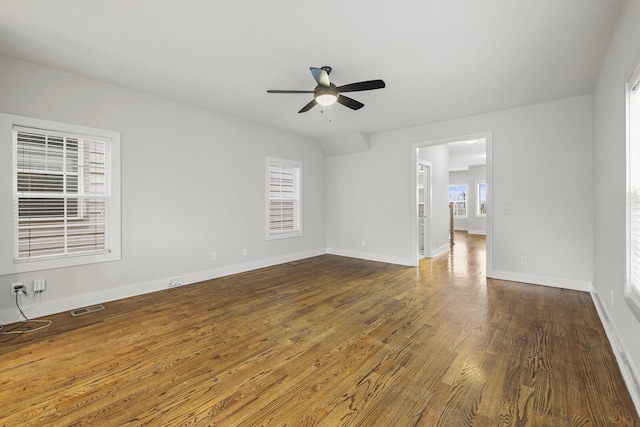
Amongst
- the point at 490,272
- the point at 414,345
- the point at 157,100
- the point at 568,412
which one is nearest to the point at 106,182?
the point at 157,100

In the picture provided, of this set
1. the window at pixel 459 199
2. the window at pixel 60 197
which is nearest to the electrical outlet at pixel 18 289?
the window at pixel 60 197

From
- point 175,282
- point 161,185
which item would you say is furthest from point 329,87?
point 175,282

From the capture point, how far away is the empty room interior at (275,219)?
195 centimetres

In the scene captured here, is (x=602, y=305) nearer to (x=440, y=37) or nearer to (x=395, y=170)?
(x=440, y=37)

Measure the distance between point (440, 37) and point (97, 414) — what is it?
379 cm

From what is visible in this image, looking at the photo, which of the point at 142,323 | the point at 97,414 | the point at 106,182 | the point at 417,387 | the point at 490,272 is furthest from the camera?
the point at 490,272

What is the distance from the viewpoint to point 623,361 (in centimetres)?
210

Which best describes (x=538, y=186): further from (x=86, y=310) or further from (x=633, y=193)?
(x=86, y=310)

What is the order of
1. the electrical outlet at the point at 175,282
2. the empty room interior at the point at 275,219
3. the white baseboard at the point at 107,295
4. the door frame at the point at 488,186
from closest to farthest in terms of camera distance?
the empty room interior at the point at 275,219 → the white baseboard at the point at 107,295 → the electrical outlet at the point at 175,282 → the door frame at the point at 488,186

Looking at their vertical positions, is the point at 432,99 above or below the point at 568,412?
above

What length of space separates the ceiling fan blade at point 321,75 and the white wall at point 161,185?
2486 millimetres

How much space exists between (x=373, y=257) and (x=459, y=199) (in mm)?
8118

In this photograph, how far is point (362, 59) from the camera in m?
3.04

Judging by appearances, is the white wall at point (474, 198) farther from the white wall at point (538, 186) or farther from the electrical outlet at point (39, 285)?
the electrical outlet at point (39, 285)
